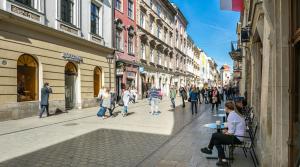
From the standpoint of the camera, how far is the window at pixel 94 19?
71.3 feet

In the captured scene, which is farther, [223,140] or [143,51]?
[143,51]

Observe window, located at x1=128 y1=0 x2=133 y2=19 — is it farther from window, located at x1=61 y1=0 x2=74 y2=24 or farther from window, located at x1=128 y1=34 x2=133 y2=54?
window, located at x1=61 y1=0 x2=74 y2=24

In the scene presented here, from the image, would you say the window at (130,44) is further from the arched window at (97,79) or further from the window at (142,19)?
the arched window at (97,79)

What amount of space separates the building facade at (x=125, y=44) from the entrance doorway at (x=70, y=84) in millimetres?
6631

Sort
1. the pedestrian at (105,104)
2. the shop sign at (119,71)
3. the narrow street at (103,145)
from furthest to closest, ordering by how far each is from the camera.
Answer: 1. the shop sign at (119,71)
2. the pedestrian at (105,104)
3. the narrow street at (103,145)

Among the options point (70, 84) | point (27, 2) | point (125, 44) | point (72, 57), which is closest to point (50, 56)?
point (72, 57)

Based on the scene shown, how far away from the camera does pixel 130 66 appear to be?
96.0 feet

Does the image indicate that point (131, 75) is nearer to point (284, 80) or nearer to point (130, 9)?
point (130, 9)

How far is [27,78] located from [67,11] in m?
5.59

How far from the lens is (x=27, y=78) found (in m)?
14.8

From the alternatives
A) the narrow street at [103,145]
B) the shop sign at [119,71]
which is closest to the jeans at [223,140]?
the narrow street at [103,145]

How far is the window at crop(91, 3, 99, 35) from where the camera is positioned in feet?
71.3

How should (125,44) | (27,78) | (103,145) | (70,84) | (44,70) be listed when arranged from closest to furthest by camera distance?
(103,145) → (27,78) → (44,70) → (70,84) → (125,44)

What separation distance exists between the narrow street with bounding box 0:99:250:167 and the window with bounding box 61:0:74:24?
8450 millimetres
